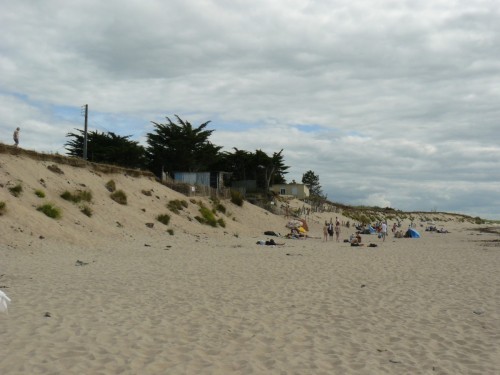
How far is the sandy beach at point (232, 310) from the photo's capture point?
21.5 feet

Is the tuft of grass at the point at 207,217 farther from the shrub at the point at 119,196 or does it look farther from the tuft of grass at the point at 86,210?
the tuft of grass at the point at 86,210

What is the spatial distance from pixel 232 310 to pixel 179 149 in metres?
40.1

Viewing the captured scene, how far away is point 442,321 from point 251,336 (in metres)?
3.65

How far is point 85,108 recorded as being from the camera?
4188 cm

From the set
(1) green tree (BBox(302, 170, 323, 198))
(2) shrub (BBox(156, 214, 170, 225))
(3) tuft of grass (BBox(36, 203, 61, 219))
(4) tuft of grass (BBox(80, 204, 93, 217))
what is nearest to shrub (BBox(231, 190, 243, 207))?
(2) shrub (BBox(156, 214, 170, 225))

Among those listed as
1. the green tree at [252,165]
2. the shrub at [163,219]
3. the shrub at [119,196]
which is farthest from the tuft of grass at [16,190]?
the green tree at [252,165]

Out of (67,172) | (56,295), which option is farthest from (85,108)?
(56,295)

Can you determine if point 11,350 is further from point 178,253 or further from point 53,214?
point 53,214

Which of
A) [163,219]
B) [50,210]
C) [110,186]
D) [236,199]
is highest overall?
[110,186]

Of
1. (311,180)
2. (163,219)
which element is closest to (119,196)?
(163,219)

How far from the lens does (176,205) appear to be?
34812mm

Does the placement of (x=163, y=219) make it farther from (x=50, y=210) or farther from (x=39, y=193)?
(x=50, y=210)

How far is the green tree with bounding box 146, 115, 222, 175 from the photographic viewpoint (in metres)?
49.1

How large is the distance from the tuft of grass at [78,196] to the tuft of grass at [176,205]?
658cm
